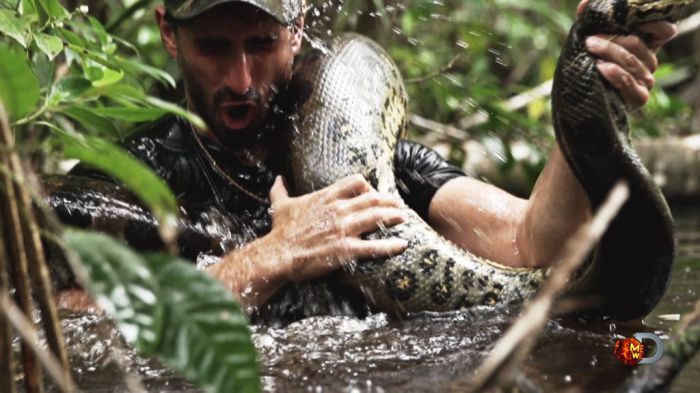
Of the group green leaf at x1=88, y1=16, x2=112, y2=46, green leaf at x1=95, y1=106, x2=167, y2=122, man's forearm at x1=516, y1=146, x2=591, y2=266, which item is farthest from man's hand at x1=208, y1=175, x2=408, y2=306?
green leaf at x1=95, y1=106, x2=167, y2=122

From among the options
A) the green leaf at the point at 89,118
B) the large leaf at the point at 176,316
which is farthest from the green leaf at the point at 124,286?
the green leaf at the point at 89,118

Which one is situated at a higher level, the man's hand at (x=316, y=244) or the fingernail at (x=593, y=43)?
the fingernail at (x=593, y=43)

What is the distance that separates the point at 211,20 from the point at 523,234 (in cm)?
Answer: 139

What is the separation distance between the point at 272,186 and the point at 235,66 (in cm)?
47

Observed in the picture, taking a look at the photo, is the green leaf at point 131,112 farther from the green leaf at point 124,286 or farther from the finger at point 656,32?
the finger at point 656,32

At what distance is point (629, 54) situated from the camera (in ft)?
7.86

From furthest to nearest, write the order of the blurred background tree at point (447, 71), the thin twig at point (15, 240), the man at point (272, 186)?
the blurred background tree at point (447, 71), the man at point (272, 186), the thin twig at point (15, 240)

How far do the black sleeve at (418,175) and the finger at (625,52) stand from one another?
1230 mm

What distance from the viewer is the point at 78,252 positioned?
110 centimetres

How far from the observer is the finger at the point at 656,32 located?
93.0 inches

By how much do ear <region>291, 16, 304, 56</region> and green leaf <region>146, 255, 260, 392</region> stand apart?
247 centimetres

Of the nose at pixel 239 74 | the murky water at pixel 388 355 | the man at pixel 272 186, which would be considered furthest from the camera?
the nose at pixel 239 74

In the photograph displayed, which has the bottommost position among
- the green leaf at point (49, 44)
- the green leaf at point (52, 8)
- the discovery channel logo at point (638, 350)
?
the discovery channel logo at point (638, 350)

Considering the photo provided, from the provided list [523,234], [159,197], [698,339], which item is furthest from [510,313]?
[159,197]
